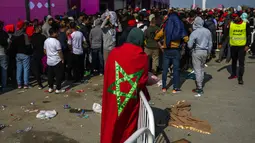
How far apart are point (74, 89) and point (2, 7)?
5069mm

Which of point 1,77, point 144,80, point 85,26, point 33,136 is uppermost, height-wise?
point 85,26

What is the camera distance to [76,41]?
9.01 metres

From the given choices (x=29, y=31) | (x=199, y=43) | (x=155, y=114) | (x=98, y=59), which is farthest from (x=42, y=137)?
(x=98, y=59)

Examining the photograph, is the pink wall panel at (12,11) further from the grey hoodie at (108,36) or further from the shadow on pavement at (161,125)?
the shadow on pavement at (161,125)

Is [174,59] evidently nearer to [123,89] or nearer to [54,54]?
[54,54]

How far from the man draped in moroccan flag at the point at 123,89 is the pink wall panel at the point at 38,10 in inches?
402

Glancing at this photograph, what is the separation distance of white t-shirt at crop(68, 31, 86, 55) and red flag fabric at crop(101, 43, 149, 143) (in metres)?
5.31

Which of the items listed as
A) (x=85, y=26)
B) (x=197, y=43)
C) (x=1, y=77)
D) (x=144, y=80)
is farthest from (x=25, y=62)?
(x=144, y=80)

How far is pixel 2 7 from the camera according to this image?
36.8 ft

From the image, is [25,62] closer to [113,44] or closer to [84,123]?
[113,44]

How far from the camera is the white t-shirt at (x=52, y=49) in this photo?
7742 mm

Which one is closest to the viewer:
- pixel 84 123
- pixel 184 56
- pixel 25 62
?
pixel 84 123

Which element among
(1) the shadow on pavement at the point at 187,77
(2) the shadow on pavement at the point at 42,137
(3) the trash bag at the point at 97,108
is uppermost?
(1) the shadow on pavement at the point at 187,77

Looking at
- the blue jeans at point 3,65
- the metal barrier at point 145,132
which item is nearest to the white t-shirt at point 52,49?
the blue jeans at point 3,65
